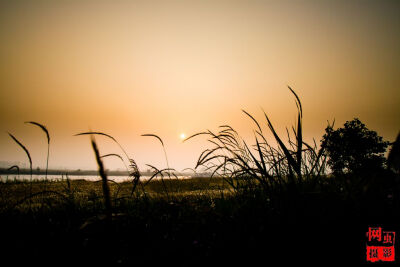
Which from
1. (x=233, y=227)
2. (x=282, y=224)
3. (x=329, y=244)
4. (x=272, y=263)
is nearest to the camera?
(x=272, y=263)

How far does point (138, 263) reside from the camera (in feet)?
2.90

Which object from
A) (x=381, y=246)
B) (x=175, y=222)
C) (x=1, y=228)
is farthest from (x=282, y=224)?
(x=1, y=228)

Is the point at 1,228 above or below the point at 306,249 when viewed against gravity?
below

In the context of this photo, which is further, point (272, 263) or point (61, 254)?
point (61, 254)

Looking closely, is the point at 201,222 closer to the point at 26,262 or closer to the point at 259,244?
the point at 259,244

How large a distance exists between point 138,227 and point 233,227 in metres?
0.69

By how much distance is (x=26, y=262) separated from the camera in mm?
925

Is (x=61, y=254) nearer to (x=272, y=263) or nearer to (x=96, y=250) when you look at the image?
(x=96, y=250)

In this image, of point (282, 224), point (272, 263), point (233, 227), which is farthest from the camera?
point (233, 227)

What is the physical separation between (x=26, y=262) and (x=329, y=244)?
148cm

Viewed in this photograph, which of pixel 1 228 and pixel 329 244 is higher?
pixel 329 244

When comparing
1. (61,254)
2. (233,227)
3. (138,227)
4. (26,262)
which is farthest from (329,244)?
(26,262)

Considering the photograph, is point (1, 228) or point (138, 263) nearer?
point (138, 263)

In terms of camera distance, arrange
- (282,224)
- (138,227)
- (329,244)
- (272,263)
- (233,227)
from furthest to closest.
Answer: (138,227) < (233,227) < (282,224) < (329,244) < (272,263)
